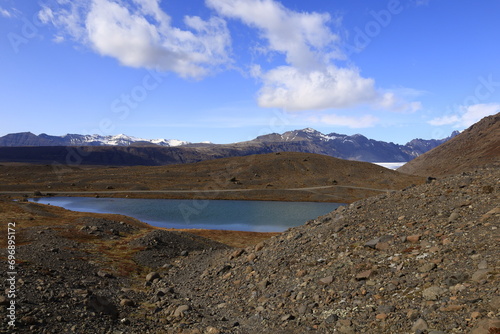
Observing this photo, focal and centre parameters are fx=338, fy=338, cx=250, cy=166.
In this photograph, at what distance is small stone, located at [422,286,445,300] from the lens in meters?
13.5

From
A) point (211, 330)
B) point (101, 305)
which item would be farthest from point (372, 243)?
point (101, 305)

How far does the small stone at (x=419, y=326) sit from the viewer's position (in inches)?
476

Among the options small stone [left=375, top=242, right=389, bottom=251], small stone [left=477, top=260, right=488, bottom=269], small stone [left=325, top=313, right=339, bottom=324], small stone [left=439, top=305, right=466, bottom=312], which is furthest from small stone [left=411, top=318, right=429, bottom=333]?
small stone [left=375, top=242, right=389, bottom=251]

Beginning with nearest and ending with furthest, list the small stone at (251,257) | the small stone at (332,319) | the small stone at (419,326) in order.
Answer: the small stone at (419,326)
the small stone at (332,319)
the small stone at (251,257)

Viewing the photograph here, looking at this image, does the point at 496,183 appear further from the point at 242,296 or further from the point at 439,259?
the point at 242,296

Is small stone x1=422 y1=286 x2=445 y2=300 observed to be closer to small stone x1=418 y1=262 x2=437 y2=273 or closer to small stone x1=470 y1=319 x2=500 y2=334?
small stone x1=418 y1=262 x2=437 y2=273

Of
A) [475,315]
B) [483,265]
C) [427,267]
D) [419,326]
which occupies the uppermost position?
[483,265]

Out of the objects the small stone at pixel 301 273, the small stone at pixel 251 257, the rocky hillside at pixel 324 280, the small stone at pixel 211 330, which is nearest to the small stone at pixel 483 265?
the rocky hillside at pixel 324 280

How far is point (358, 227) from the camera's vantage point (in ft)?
78.9

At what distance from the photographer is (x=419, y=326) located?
12.2 meters

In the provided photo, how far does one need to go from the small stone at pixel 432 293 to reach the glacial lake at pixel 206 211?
190 ft

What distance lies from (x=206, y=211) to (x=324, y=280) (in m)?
80.9

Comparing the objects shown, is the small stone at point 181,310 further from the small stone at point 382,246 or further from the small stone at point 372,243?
the small stone at point 382,246

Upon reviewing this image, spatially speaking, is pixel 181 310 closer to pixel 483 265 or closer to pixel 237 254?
Result: pixel 237 254
